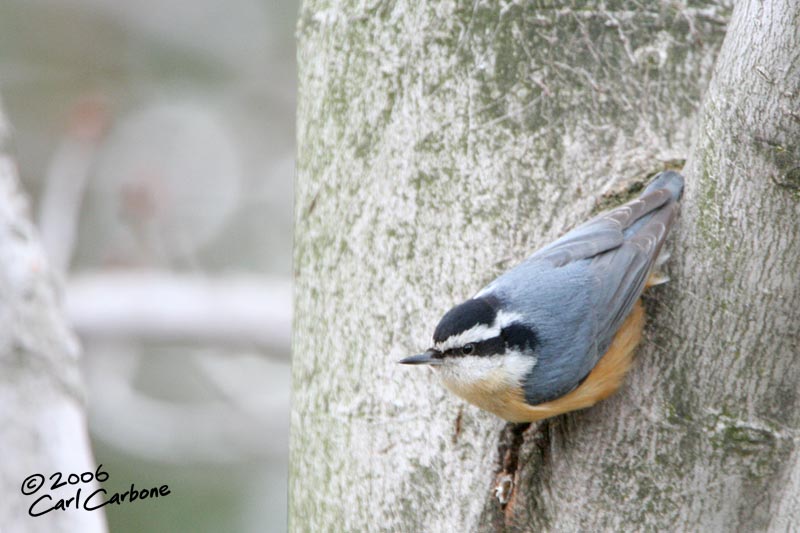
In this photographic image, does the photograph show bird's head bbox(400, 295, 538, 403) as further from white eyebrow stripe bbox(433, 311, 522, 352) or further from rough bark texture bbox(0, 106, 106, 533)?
rough bark texture bbox(0, 106, 106, 533)

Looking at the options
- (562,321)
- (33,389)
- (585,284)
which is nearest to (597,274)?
(585,284)

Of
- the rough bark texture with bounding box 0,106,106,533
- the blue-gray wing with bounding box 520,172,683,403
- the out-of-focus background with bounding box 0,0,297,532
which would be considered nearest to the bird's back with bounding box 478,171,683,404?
the blue-gray wing with bounding box 520,172,683,403

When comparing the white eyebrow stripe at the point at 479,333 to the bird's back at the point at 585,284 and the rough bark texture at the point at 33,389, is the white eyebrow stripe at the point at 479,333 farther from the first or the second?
the rough bark texture at the point at 33,389

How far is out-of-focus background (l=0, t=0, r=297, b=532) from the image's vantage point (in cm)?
432

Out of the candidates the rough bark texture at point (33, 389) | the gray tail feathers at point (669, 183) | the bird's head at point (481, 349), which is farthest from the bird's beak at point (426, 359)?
the rough bark texture at point (33, 389)

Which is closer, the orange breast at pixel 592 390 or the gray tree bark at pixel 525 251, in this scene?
the gray tree bark at pixel 525 251

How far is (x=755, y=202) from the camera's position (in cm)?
154

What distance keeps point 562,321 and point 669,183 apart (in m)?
0.38

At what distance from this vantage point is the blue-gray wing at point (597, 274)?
1.87m

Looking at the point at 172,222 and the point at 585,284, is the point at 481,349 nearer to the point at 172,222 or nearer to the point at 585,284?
the point at 585,284

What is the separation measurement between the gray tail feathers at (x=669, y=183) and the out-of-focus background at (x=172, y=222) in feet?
8.69

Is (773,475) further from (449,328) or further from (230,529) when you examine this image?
(230,529)

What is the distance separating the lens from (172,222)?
5.65 meters

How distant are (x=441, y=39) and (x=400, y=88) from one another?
0.14m
